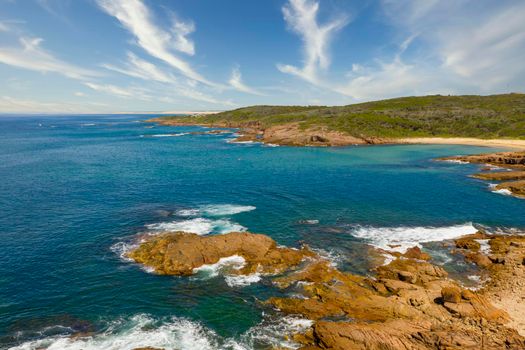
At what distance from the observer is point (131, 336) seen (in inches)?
970

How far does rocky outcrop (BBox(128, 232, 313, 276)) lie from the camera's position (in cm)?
3453

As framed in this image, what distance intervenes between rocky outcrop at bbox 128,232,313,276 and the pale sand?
4792 inches

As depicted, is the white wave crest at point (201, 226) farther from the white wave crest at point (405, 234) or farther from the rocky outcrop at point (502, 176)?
the rocky outcrop at point (502, 176)

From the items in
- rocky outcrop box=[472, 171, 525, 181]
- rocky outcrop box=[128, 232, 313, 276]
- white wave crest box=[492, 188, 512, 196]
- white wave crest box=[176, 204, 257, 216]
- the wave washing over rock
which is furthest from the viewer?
rocky outcrop box=[472, 171, 525, 181]

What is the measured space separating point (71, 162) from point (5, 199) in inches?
1669

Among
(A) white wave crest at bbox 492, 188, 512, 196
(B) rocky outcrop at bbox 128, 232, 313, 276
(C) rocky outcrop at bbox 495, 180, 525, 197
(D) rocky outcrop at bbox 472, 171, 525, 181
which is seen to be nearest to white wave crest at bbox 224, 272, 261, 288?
(B) rocky outcrop at bbox 128, 232, 313, 276

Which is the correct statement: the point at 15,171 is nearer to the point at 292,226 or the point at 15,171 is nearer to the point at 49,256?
the point at 49,256

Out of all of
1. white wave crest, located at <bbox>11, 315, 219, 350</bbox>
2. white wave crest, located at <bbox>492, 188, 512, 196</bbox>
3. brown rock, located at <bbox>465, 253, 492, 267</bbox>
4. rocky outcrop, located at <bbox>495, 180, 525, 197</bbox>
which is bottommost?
white wave crest, located at <bbox>11, 315, 219, 350</bbox>

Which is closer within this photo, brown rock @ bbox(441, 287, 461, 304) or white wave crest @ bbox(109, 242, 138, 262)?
brown rock @ bbox(441, 287, 461, 304)

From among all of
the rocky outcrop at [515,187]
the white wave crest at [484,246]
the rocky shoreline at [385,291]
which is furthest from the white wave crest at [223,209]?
the rocky outcrop at [515,187]

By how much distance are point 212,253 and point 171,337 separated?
490 inches

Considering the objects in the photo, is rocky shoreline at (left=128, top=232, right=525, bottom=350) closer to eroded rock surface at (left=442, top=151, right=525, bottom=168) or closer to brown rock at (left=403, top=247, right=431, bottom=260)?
brown rock at (left=403, top=247, right=431, bottom=260)

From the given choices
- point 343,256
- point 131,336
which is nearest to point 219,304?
point 131,336

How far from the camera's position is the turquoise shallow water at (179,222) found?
26.1 meters
